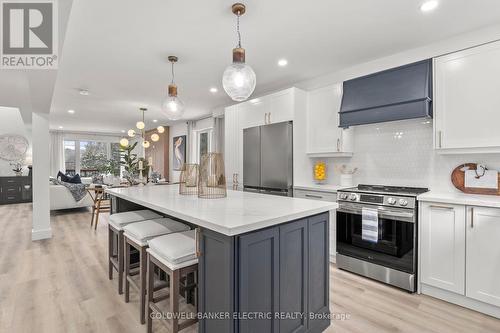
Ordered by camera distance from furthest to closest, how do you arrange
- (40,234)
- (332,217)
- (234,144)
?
1. (234,144)
2. (40,234)
3. (332,217)

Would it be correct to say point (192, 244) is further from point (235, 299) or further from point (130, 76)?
→ point (130, 76)

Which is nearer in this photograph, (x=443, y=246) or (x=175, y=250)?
(x=175, y=250)

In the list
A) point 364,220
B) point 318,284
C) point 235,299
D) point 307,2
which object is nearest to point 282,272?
point 235,299

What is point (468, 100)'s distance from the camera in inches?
92.1

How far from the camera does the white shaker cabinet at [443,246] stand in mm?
2180

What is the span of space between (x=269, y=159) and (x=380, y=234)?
1.73m

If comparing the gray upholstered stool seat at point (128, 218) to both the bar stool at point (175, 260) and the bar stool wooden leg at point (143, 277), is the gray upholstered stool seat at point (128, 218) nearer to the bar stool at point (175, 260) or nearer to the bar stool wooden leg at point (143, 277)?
the bar stool wooden leg at point (143, 277)

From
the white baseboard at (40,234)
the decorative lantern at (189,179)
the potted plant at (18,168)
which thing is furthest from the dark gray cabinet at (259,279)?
the potted plant at (18,168)

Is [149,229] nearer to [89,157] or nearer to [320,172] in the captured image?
[320,172]

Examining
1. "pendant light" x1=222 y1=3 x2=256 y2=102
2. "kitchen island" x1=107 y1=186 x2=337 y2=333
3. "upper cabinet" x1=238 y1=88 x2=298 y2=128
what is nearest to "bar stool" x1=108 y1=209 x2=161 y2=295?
"kitchen island" x1=107 y1=186 x2=337 y2=333

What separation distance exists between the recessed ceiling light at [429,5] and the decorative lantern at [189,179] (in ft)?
7.59

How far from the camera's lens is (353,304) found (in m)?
2.23

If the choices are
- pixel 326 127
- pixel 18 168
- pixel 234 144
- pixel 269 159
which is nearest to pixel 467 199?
pixel 326 127

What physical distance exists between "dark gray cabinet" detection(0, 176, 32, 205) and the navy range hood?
8793 millimetres
